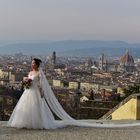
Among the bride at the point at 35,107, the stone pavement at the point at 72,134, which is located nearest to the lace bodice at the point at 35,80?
the bride at the point at 35,107

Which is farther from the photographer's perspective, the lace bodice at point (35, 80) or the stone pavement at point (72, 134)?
the lace bodice at point (35, 80)

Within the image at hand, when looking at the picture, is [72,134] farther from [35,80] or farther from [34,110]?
[35,80]

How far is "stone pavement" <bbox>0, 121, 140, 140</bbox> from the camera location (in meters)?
9.05

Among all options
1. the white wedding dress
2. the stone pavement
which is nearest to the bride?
the white wedding dress

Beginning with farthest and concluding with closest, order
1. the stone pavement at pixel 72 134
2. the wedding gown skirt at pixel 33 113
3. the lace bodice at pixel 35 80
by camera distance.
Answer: the lace bodice at pixel 35 80 < the wedding gown skirt at pixel 33 113 < the stone pavement at pixel 72 134

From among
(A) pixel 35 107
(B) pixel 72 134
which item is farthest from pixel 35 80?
(B) pixel 72 134

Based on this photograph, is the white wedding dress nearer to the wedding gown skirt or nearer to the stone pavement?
the wedding gown skirt

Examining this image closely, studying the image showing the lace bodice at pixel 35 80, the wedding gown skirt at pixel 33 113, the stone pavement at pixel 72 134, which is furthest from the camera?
the lace bodice at pixel 35 80

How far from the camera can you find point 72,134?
376 inches

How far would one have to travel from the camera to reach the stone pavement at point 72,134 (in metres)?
9.05

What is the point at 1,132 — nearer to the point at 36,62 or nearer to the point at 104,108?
the point at 36,62

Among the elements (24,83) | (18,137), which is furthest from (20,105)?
(18,137)

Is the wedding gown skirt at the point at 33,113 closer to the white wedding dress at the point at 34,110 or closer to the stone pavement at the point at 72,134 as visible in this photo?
the white wedding dress at the point at 34,110

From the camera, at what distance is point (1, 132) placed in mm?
9500
